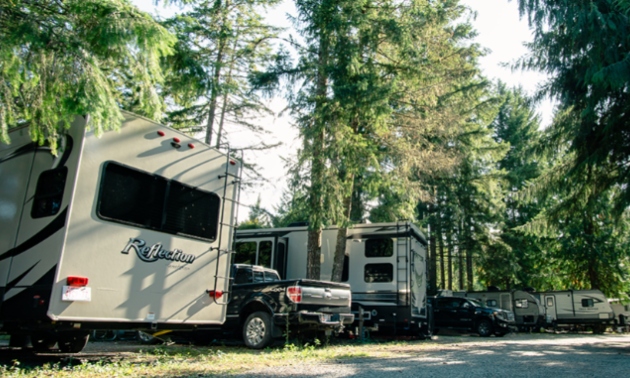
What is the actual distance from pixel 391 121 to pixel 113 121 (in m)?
10.8

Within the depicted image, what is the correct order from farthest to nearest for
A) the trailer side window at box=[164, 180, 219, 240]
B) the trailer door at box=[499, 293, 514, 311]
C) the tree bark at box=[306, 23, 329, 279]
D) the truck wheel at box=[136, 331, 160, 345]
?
1. the trailer door at box=[499, 293, 514, 311]
2. the tree bark at box=[306, 23, 329, 279]
3. the truck wheel at box=[136, 331, 160, 345]
4. the trailer side window at box=[164, 180, 219, 240]

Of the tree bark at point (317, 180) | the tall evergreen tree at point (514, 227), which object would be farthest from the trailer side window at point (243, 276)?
the tall evergreen tree at point (514, 227)

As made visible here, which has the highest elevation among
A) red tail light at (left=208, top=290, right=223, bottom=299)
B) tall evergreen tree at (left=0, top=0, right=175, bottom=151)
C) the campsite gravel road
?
tall evergreen tree at (left=0, top=0, right=175, bottom=151)

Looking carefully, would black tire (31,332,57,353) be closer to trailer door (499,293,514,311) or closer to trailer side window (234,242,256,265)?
trailer side window (234,242,256,265)

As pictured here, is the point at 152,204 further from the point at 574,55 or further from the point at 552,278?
the point at 552,278

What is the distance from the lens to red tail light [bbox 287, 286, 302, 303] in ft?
29.3

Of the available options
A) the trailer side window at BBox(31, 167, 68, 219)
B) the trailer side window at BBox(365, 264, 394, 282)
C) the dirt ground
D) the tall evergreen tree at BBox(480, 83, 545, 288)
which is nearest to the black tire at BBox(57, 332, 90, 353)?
the dirt ground

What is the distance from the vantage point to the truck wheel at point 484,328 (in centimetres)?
1817

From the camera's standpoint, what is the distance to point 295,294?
29.4 feet

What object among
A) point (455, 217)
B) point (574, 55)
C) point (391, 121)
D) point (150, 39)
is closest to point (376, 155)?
point (391, 121)

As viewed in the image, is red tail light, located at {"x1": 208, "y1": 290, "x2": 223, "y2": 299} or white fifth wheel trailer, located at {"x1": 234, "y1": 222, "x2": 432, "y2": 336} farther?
white fifth wheel trailer, located at {"x1": 234, "y1": 222, "x2": 432, "y2": 336}

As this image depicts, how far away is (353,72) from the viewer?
515 inches

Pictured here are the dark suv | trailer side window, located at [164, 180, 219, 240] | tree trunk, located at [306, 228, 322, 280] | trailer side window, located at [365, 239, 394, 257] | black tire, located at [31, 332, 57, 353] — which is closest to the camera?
trailer side window, located at [164, 180, 219, 240]

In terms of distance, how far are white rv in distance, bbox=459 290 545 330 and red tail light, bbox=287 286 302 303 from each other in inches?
667
